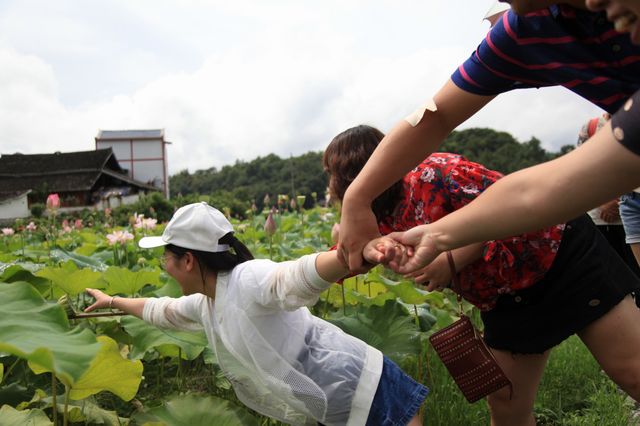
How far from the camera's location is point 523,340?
1.50 m

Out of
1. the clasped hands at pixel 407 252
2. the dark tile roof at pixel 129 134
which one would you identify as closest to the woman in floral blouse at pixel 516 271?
the clasped hands at pixel 407 252

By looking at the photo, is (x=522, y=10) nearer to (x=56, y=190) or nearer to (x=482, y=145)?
(x=56, y=190)

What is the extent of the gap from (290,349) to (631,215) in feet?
4.72

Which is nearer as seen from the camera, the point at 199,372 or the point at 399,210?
the point at 399,210

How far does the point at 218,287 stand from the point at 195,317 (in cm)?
18

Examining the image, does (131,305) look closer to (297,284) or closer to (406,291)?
(297,284)

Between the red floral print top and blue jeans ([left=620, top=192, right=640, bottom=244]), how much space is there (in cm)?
86

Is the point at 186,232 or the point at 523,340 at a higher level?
the point at 186,232

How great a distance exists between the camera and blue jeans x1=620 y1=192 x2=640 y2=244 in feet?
6.84

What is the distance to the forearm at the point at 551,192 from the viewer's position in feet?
2.35

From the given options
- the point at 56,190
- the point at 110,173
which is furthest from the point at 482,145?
the point at 56,190

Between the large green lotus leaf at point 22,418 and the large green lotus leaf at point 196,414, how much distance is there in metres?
0.22

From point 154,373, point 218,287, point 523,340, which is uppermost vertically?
point 218,287

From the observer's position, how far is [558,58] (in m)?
1.02
